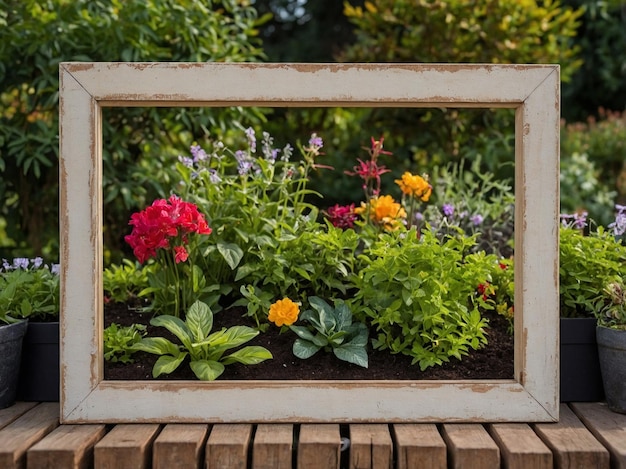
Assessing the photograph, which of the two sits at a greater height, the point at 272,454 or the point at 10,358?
the point at 10,358

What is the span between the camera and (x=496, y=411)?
1795mm

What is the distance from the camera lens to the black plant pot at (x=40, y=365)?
199 centimetres

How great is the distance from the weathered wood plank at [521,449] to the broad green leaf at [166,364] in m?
0.83

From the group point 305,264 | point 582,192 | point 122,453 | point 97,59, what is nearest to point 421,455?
point 122,453

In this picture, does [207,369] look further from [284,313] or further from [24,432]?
[24,432]

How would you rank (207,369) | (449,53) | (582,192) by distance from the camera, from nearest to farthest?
(207,369)
(449,53)
(582,192)

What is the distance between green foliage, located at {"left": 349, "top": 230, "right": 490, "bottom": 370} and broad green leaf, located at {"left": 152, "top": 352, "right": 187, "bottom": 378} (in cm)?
54

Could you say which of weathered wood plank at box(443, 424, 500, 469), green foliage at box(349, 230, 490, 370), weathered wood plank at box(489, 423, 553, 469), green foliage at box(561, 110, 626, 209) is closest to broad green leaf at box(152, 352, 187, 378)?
green foliage at box(349, 230, 490, 370)

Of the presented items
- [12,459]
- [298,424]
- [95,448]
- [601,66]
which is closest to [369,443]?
[298,424]

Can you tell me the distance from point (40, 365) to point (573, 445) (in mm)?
1441

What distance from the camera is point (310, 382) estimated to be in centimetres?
179

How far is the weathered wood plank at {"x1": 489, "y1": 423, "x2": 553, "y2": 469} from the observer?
157 cm

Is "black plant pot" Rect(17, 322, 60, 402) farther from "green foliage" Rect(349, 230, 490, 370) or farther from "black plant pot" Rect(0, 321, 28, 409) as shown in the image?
"green foliage" Rect(349, 230, 490, 370)

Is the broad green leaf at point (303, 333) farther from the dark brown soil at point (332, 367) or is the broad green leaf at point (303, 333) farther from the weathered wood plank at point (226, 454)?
the weathered wood plank at point (226, 454)
